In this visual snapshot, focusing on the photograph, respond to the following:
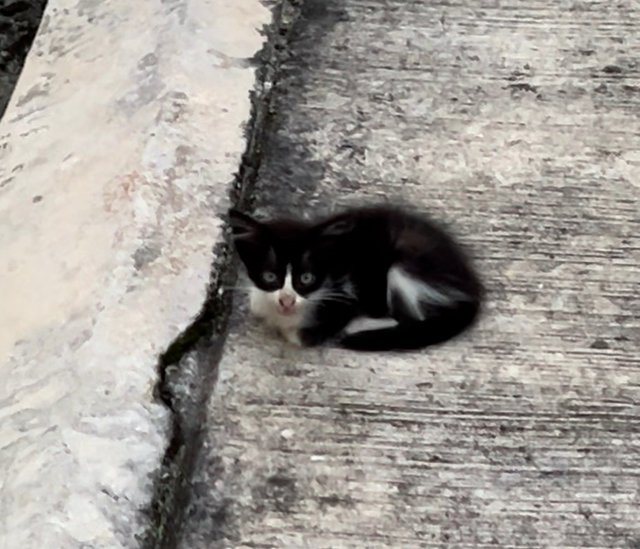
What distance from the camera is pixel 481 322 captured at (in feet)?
10.1

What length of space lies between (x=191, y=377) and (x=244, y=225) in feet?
1.31

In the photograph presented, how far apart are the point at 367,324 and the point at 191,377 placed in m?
0.46

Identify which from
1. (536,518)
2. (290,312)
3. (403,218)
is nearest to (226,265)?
(290,312)

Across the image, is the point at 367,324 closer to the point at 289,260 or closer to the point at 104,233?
the point at 289,260

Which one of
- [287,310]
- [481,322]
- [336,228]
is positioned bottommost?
[481,322]

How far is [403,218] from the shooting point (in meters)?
3.18

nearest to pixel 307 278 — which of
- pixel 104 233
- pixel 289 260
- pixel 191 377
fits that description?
pixel 289 260

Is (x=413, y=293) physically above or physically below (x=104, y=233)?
below

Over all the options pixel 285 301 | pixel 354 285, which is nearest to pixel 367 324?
pixel 354 285

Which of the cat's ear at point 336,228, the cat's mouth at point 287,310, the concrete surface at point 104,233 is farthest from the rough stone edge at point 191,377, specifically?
the cat's ear at point 336,228

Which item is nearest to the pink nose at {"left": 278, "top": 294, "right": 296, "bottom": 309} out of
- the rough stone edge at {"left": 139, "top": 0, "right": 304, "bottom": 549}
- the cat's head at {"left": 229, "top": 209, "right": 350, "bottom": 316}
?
the cat's head at {"left": 229, "top": 209, "right": 350, "bottom": 316}

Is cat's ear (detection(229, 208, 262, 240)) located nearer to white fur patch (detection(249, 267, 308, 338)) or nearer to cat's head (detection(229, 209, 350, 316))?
cat's head (detection(229, 209, 350, 316))

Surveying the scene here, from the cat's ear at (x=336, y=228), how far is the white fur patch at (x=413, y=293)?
0.14 meters

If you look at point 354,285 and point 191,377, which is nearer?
point 191,377
